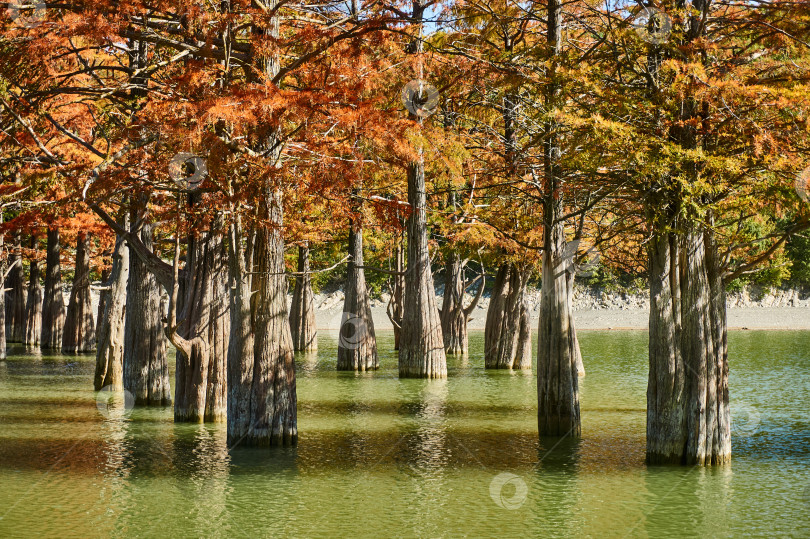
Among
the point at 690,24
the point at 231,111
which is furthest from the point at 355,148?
the point at 690,24

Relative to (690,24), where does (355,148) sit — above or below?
below

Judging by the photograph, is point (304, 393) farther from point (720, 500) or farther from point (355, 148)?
point (720, 500)

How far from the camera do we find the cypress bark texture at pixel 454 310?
31.1 m

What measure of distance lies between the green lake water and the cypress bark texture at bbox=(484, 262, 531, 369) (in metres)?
6.07

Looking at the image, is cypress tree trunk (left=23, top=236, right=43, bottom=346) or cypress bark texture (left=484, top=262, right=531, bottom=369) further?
cypress tree trunk (left=23, top=236, right=43, bottom=346)

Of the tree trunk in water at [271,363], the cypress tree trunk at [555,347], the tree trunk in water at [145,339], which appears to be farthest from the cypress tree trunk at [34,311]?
the cypress tree trunk at [555,347]

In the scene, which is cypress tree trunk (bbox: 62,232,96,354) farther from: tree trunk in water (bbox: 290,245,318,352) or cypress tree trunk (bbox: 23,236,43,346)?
tree trunk in water (bbox: 290,245,318,352)

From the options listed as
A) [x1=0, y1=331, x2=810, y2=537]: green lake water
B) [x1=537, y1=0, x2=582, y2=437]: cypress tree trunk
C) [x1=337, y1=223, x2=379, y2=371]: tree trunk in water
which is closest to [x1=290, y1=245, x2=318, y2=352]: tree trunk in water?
[x1=337, y1=223, x2=379, y2=371]: tree trunk in water

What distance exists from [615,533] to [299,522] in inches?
136

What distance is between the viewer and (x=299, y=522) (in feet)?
32.1

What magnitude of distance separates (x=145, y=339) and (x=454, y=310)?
15.2 meters

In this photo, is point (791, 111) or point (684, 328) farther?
point (684, 328)

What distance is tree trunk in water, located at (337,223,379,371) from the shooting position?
25625 millimetres

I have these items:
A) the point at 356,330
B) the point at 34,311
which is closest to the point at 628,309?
the point at 356,330
